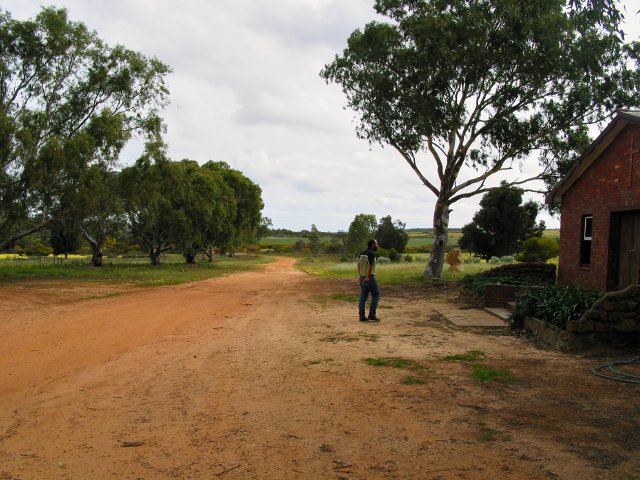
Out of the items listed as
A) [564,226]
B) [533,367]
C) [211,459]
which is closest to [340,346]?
[533,367]

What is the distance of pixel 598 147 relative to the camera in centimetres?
1253

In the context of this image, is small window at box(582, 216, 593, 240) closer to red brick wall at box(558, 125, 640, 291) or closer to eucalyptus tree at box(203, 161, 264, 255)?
red brick wall at box(558, 125, 640, 291)

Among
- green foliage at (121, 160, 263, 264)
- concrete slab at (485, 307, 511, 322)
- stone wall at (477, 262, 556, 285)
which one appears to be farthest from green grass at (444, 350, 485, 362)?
green foliage at (121, 160, 263, 264)

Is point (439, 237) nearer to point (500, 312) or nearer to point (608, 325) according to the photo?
point (500, 312)

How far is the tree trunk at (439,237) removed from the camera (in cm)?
2370

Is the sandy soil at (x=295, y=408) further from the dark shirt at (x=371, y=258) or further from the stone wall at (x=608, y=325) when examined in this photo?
the dark shirt at (x=371, y=258)

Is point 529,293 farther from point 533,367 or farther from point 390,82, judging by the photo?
point 390,82

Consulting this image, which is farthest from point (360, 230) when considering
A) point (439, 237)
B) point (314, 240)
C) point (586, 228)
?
point (586, 228)

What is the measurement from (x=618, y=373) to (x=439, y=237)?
17150 millimetres

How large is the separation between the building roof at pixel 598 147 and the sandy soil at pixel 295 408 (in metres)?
A: 5.80

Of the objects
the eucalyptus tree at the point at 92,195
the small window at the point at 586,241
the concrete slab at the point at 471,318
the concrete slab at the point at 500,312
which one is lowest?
the concrete slab at the point at 471,318

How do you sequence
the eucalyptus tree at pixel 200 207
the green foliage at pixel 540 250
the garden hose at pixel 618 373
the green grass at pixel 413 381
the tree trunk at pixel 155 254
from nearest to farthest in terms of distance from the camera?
the green grass at pixel 413 381 → the garden hose at pixel 618 373 → the eucalyptus tree at pixel 200 207 → the tree trunk at pixel 155 254 → the green foliage at pixel 540 250

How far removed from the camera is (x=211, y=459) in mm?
4059

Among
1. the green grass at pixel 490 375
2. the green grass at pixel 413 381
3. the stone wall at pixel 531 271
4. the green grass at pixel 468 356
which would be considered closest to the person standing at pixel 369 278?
the green grass at pixel 468 356
